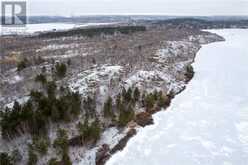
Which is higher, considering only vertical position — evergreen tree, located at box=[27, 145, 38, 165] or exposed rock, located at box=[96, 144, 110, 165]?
evergreen tree, located at box=[27, 145, 38, 165]

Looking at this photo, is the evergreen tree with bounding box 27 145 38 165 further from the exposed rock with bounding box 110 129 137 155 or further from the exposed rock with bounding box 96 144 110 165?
the exposed rock with bounding box 110 129 137 155

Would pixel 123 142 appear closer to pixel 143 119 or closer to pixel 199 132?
pixel 143 119

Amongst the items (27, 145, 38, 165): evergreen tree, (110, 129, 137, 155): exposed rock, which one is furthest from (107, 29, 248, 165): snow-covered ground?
(27, 145, 38, 165): evergreen tree

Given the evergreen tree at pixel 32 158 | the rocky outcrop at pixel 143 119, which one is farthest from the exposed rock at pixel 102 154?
the rocky outcrop at pixel 143 119

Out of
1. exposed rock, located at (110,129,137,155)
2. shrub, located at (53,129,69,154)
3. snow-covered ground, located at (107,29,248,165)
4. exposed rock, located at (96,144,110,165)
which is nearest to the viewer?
shrub, located at (53,129,69,154)

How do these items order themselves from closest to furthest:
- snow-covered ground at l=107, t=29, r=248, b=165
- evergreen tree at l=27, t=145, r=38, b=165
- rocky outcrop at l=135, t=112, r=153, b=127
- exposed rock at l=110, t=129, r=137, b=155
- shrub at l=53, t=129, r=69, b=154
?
evergreen tree at l=27, t=145, r=38, b=165
shrub at l=53, t=129, r=69, b=154
snow-covered ground at l=107, t=29, r=248, b=165
exposed rock at l=110, t=129, r=137, b=155
rocky outcrop at l=135, t=112, r=153, b=127

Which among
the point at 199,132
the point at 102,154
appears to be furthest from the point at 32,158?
the point at 199,132

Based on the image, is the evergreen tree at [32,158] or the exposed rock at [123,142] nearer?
the evergreen tree at [32,158]

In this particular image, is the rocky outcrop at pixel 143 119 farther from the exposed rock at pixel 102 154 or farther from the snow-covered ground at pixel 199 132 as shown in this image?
the exposed rock at pixel 102 154

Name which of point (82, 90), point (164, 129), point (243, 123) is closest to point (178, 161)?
point (164, 129)
